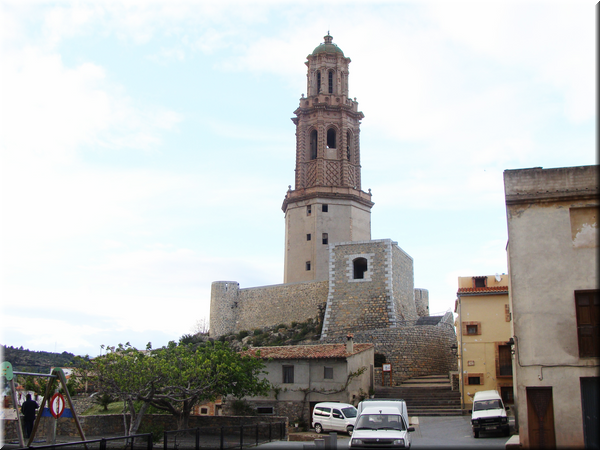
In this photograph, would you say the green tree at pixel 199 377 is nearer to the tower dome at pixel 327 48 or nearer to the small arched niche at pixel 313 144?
the small arched niche at pixel 313 144

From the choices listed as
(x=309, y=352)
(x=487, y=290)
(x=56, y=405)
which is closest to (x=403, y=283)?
(x=487, y=290)

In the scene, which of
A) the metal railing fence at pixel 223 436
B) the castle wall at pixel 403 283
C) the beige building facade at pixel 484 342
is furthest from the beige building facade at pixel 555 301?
the castle wall at pixel 403 283

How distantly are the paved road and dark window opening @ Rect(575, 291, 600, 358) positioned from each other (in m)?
3.40

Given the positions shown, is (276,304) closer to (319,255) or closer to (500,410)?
(319,255)

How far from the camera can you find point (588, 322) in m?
14.4

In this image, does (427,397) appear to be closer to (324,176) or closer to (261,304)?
(261,304)

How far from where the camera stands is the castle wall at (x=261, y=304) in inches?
1657

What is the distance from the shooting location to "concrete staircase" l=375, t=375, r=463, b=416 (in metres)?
25.0

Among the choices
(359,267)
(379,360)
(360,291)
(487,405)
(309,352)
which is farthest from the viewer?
(359,267)

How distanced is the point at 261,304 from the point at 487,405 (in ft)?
86.7

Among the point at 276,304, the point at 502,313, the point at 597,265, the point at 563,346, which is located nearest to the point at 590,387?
the point at 563,346

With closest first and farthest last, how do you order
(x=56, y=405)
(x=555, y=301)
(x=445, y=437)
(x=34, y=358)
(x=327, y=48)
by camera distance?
(x=56, y=405)
(x=555, y=301)
(x=445, y=437)
(x=34, y=358)
(x=327, y=48)

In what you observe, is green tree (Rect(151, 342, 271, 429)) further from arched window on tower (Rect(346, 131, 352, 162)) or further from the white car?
arched window on tower (Rect(346, 131, 352, 162))

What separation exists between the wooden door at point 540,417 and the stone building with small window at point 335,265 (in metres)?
18.2
